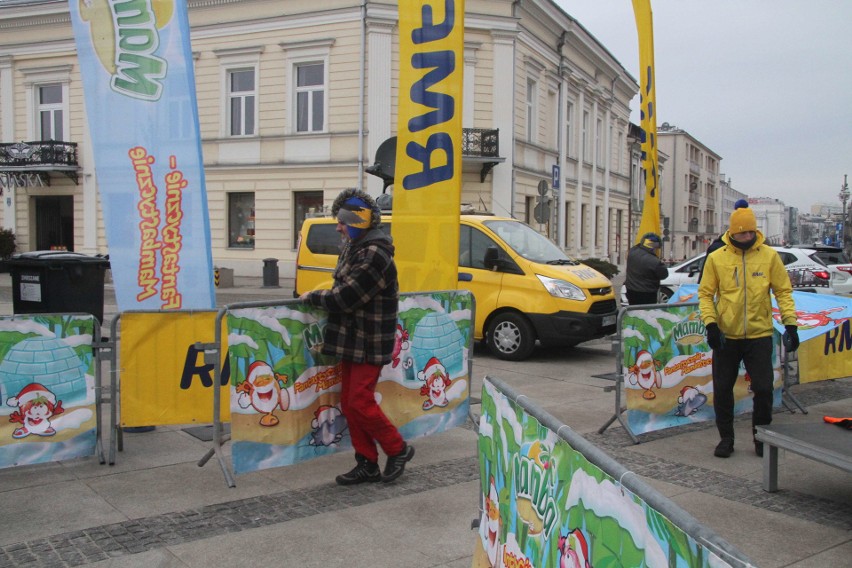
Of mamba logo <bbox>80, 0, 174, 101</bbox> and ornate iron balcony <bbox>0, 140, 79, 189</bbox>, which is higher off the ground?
ornate iron balcony <bbox>0, 140, 79, 189</bbox>

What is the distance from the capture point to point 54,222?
30.7 m

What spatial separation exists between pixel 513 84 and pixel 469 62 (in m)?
1.70

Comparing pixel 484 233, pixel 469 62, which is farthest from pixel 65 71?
pixel 484 233

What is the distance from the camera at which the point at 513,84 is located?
1006 inches

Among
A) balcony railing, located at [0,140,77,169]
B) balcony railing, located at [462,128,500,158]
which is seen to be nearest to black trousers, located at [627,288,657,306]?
balcony railing, located at [462,128,500,158]

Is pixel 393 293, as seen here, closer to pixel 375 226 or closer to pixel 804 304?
pixel 375 226

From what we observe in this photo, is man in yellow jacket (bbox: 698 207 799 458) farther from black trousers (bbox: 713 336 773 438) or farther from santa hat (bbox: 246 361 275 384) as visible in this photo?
santa hat (bbox: 246 361 275 384)

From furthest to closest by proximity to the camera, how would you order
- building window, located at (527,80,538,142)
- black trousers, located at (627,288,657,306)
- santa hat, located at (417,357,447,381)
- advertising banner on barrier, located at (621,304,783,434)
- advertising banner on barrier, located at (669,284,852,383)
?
building window, located at (527,80,538,142) < black trousers, located at (627,288,657,306) < advertising banner on barrier, located at (669,284,852,383) < advertising banner on barrier, located at (621,304,783,434) < santa hat, located at (417,357,447,381)

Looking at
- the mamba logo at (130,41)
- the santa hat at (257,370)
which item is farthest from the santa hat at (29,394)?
the mamba logo at (130,41)

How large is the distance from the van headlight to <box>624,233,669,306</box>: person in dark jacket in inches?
25.9

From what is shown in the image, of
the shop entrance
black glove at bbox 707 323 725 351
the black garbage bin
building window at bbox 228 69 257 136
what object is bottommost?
black glove at bbox 707 323 725 351

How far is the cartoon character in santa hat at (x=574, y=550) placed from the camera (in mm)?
1948

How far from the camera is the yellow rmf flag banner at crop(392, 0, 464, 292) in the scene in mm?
6746

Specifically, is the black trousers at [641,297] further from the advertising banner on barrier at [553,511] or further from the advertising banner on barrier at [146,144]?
the advertising banner on barrier at [553,511]
